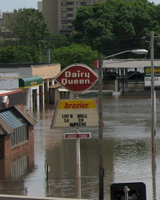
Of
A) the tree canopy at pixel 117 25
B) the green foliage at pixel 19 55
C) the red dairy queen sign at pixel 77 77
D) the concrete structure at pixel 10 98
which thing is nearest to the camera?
the red dairy queen sign at pixel 77 77

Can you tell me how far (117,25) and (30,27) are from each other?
57.3 feet

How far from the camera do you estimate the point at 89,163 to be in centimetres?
2820

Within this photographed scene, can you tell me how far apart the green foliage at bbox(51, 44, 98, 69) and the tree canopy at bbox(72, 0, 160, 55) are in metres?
10.9

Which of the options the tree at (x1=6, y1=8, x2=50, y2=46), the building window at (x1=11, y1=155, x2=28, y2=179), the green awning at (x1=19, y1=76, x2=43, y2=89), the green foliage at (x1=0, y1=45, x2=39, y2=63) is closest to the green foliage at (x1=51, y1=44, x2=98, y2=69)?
the green foliage at (x1=0, y1=45, x2=39, y2=63)

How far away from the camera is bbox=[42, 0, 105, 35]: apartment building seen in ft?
569

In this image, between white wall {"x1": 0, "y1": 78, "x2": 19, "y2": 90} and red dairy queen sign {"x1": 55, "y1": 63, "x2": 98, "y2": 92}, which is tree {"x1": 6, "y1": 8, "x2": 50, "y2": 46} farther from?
red dairy queen sign {"x1": 55, "y1": 63, "x2": 98, "y2": 92}

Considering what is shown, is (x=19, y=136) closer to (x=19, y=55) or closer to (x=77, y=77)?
(x=77, y=77)

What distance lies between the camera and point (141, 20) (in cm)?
10088

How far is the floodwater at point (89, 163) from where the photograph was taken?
877 inches

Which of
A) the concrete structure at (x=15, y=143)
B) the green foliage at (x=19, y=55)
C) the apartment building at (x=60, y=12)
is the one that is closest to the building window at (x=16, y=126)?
the concrete structure at (x=15, y=143)

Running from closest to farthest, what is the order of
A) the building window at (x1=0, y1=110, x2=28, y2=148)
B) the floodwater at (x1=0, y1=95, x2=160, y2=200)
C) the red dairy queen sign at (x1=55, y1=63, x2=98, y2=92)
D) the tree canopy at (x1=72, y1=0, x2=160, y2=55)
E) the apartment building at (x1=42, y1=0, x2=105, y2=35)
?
the floodwater at (x1=0, y1=95, x2=160, y2=200)
the red dairy queen sign at (x1=55, y1=63, x2=98, y2=92)
the building window at (x1=0, y1=110, x2=28, y2=148)
the tree canopy at (x1=72, y1=0, x2=160, y2=55)
the apartment building at (x1=42, y1=0, x2=105, y2=35)

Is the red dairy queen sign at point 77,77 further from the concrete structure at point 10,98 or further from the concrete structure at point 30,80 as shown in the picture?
the concrete structure at point 30,80

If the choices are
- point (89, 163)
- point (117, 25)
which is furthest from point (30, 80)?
point (117, 25)

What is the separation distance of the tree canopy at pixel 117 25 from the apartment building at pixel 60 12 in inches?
2753
